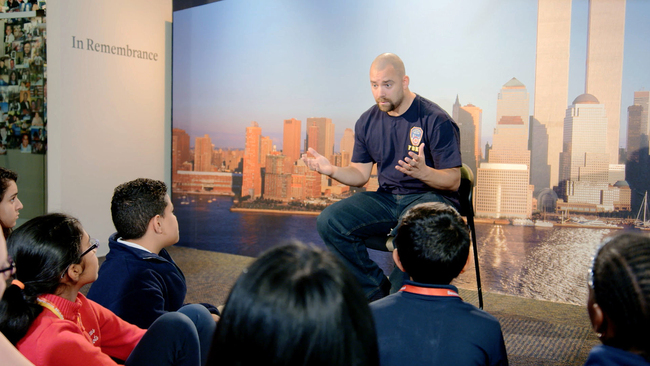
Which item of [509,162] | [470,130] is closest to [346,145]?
[470,130]

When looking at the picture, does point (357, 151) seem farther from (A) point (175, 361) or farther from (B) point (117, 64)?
(B) point (117, 64)

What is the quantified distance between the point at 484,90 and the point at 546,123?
1.42ft

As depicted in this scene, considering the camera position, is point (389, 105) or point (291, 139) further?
point (291, 139)

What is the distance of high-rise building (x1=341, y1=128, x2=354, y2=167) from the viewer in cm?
381

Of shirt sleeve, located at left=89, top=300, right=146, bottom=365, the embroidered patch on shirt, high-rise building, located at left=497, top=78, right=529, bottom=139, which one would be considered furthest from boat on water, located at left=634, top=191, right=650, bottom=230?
shirt sleeve, located at left=89, top=300, right=146, bottom=365

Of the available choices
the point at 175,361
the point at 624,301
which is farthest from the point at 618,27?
the point at 175,361

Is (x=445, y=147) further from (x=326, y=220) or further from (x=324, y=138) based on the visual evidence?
(x=324, y=138)

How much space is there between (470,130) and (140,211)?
2.28 meters

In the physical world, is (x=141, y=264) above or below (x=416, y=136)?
below

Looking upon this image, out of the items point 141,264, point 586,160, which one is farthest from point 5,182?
point 586,160

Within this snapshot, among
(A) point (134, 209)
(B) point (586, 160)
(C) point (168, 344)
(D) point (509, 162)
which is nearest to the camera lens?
(C) point (168, 344)

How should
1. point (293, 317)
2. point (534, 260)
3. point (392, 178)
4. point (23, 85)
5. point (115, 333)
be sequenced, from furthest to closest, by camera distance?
point (23, 85) < point (534, 260) < point (392, 178) < point (115, 333) < point (293, 317)

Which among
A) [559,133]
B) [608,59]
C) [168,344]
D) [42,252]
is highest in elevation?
[608,59]

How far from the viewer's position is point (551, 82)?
2.96 metres
